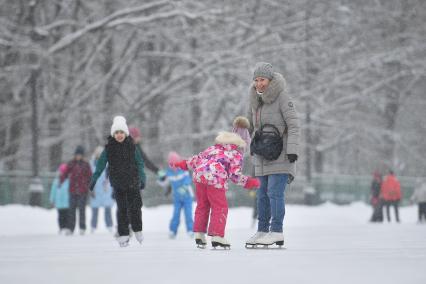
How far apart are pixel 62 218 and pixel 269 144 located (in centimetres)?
934

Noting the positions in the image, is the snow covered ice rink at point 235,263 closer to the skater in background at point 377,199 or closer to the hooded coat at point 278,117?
the hooded coat at point 278,117

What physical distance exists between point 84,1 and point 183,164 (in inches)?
798

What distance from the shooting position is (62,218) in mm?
18406

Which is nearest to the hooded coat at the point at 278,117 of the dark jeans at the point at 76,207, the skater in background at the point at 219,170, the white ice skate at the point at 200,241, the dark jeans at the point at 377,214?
the skater in background at the point at 219,170

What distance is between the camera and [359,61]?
114 feet

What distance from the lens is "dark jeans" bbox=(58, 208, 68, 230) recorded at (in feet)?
60.0

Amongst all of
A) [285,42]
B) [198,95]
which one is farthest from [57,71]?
[285,42]

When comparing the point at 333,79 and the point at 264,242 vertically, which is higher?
the point at 333,79

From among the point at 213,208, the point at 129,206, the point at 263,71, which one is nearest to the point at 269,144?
the point at 263,71

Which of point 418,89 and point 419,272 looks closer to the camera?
point 419,272

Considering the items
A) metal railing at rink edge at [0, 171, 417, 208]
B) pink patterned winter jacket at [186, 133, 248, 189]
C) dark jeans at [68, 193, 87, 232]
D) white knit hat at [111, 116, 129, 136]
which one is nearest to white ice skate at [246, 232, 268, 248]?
pink patterned winter jacket at [186, 133, 248, 189]

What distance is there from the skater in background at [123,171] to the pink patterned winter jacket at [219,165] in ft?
4.00

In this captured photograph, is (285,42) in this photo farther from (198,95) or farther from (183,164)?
(183,164)

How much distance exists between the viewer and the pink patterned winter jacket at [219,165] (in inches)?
394
